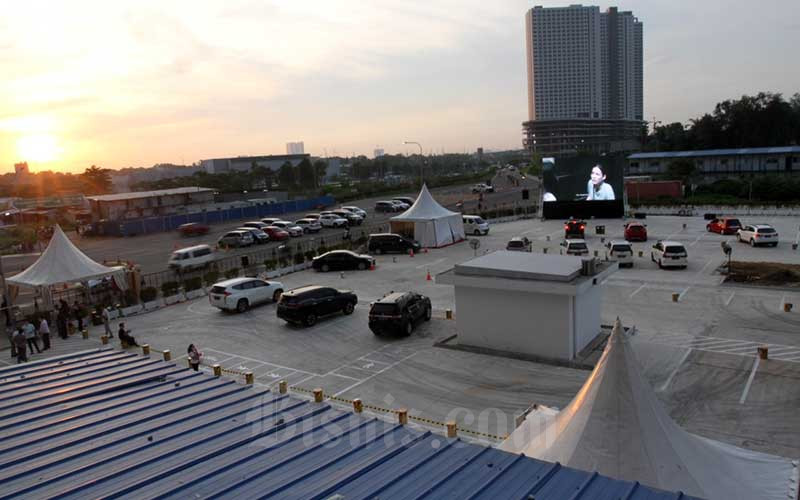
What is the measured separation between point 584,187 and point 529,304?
116 feet

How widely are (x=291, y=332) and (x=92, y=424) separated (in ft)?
38.8

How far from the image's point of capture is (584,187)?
162 ft

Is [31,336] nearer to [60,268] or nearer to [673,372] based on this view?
[60,268]

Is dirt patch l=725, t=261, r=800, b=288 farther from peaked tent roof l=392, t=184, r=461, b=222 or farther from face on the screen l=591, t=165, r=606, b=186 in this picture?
face on the screen l=591, t=165, r=606, b=186

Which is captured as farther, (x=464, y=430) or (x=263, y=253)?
(x=263, y=253)

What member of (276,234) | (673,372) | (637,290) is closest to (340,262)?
(637,290)

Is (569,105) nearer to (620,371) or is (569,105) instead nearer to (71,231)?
(71,231)

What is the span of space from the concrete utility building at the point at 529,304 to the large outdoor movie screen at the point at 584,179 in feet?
107

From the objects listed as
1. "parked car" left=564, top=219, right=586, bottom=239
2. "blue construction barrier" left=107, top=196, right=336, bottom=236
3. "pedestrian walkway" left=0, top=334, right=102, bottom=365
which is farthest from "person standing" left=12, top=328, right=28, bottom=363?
"blue construction barrier" left=107, top=196, right=336, bottom=236

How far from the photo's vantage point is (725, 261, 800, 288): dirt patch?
24.3m

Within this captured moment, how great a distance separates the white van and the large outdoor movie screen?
96.5ft

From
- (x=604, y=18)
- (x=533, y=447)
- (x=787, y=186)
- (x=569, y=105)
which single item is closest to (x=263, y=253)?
(x=533, y=447)

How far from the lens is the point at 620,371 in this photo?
7695mm

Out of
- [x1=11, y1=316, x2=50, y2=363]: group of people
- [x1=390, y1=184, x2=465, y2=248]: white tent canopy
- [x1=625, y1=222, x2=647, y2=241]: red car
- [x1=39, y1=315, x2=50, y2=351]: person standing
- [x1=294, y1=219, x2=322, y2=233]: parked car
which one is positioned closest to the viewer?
[x1=11, y1=316, x2=50, y2=363]: group of people
